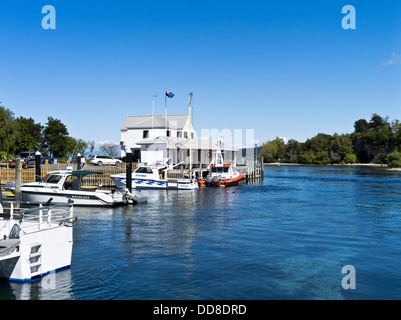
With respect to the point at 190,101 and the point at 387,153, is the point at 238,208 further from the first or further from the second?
the point at 387,153

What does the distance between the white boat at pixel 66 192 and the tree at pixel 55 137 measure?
40.3 metres

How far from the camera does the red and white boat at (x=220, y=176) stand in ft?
167

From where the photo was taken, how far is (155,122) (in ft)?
236

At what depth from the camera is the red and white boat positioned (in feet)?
167

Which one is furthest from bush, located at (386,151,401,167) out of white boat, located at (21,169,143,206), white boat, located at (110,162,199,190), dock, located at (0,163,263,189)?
white boat, located at (21,169,143,206)

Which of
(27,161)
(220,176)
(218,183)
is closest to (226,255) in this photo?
(218,183)

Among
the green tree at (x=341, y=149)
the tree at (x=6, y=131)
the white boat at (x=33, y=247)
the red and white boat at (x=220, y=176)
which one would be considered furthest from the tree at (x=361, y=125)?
the white boat at (x=33, y=247)

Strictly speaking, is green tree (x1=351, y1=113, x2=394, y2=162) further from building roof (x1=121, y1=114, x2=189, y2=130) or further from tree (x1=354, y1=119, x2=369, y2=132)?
building roof (x1=121, y1=114, x2=189, y2=130)

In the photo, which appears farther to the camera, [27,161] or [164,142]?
[164,142]

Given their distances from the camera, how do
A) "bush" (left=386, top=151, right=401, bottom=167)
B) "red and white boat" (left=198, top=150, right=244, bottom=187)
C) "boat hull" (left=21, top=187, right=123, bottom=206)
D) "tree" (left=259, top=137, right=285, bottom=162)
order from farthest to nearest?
"tree" (left=259, top=137, right=285, bottom=162)
"bush" (left=386, top=151, right=401, bottom=167)
"red and white boat" (left=198, top=150, right=244, bottom=187)
"boat hull" (left=21, top=187, right=123, bottom=206)

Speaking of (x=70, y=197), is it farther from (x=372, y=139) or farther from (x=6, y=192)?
(x=372, y=139)

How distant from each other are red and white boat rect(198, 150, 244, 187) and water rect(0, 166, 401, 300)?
21.8m

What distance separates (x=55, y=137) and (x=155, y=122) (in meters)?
17.1
